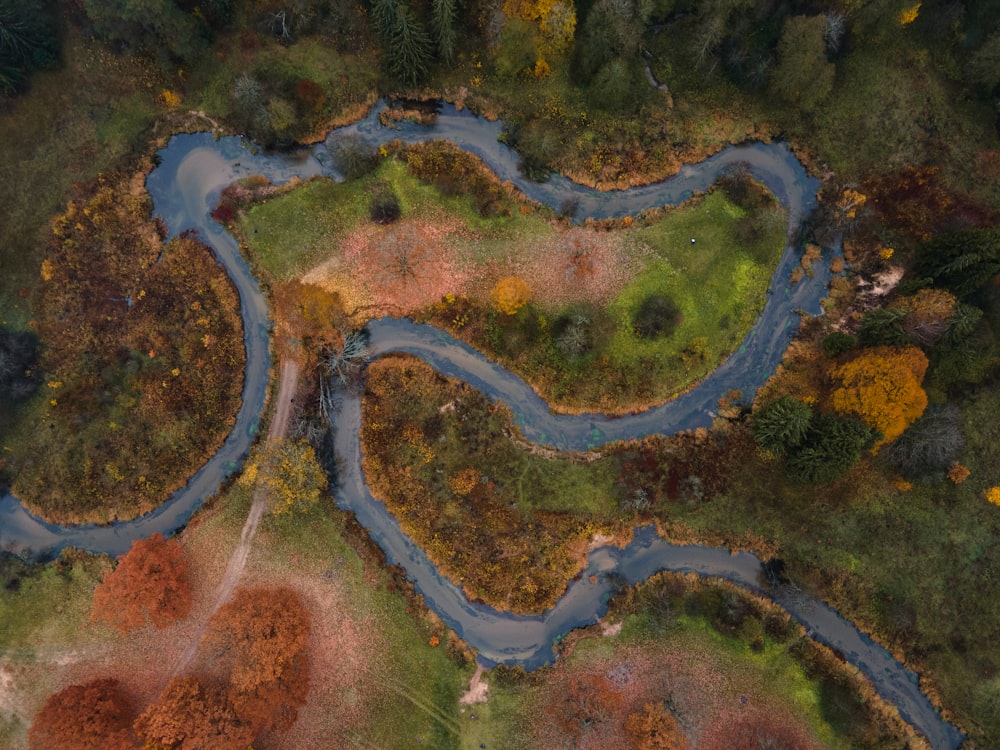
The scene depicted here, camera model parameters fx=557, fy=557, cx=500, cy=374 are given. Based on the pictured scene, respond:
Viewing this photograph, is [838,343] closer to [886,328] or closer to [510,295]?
[886,328]

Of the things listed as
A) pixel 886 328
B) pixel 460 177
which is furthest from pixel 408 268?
pixel 886 328

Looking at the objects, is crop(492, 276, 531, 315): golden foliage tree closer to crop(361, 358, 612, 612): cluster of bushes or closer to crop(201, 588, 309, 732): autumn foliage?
crop(361, 358, 612, 612): cluster of bushes

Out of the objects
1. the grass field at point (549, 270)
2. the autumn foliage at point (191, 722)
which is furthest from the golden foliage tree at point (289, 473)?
the autumn foliage at point (191, 722)

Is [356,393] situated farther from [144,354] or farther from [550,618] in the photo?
[550,618]

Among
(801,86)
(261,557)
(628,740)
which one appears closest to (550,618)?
(628,740)

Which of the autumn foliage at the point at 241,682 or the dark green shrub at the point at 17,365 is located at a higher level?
the dark green shrub at the point at 17,365

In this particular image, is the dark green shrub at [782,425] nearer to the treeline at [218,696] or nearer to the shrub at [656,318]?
the shrub at [656,318]
